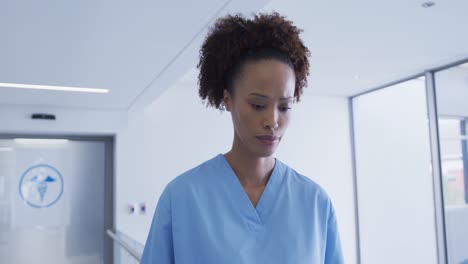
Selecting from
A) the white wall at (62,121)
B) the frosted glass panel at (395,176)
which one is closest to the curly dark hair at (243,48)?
the white wall at (62,121)

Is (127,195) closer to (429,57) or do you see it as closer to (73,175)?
(73,175)

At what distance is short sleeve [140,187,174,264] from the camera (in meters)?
0.87

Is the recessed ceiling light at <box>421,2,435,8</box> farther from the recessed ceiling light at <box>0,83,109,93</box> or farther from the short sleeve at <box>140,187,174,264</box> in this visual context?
the short sleeve at <box>140,187,174,264</box>

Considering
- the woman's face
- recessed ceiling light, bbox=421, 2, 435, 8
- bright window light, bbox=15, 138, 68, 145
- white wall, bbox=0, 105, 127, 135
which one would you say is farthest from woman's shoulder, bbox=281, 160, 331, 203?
bright window light, bbox=15, 138, 68, 145

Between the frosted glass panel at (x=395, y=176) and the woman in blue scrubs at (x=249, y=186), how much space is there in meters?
4.09

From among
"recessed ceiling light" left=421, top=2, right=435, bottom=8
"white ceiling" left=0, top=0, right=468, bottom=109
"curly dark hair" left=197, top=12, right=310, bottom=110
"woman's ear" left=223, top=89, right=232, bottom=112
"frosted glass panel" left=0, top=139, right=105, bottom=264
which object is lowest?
"frosted glass panel" left=0, top=139, right=105, bottom=264

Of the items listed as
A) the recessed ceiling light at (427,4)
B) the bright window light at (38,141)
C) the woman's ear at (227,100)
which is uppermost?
the recessed ceiling light at (427,4)

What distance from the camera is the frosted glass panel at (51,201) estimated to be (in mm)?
3521

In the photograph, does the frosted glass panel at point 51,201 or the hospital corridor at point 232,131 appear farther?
the frosted glass panel at point 51,201

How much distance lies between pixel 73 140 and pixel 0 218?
34.1 inches

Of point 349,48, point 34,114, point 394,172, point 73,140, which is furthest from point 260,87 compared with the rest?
point 394,172

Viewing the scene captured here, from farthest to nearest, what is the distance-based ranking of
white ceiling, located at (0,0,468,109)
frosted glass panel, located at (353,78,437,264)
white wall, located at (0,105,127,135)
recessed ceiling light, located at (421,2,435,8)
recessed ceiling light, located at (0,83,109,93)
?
frosted glass panel, located at (353,78,437,264)
white wall, located at (0,105,127,135)
recessed ceiling light, located at (0,83,109,93)
recessed ceiling light, located at (421,2,435,8)
white ceiling, located at (0,0,468,109)

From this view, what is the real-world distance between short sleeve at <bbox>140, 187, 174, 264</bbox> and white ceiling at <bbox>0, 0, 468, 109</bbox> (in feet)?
2.74

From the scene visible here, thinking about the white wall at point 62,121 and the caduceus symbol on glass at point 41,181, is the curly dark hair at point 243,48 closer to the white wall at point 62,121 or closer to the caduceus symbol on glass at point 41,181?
the white wall at point 62,121
